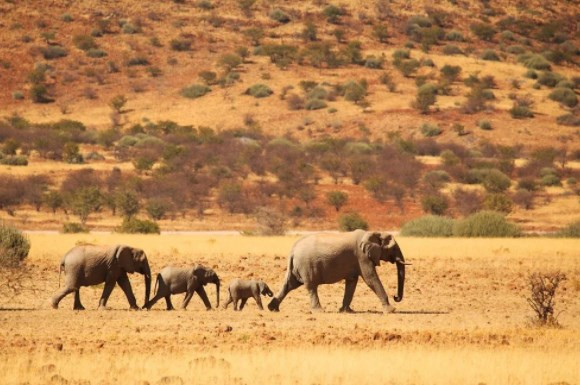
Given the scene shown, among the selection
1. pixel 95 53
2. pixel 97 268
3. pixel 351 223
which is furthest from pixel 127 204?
pixel 95 53

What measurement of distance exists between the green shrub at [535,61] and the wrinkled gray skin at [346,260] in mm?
86504

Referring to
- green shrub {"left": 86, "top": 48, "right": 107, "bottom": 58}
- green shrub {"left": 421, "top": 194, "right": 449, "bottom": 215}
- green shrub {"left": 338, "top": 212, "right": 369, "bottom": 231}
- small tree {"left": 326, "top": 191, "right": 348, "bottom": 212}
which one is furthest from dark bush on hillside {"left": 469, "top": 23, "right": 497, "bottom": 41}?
green shrub {"left": 338, "top": 212, "right": 369, "bottom": 231}

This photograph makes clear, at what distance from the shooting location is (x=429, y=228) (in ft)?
147

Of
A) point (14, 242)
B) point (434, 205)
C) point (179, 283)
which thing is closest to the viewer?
point (179, 283)

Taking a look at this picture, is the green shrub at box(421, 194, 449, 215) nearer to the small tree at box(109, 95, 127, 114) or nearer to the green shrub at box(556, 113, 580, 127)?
the green shrub at box(556, 113, 580, 127)

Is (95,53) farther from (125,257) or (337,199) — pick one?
(125,257)

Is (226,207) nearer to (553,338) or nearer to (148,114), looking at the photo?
(148,114)

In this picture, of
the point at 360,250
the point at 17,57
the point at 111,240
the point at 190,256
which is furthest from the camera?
the point at 17,57

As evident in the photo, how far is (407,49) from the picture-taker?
351ft

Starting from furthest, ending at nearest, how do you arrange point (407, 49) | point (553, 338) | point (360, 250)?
point (407, 49) < point (360, 250) < point (553, 338)

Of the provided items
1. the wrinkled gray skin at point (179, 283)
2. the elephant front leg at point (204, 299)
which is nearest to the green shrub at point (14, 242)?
the wrinkled gray skin at point (179, 283)

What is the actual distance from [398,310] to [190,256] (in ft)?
38.8

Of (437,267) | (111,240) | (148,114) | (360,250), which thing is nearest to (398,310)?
(360,250)

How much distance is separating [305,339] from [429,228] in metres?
28.6
